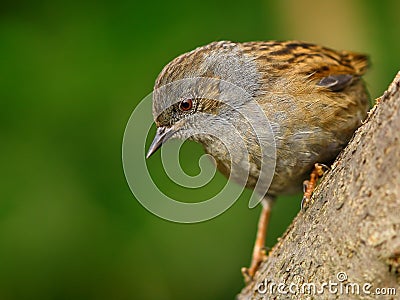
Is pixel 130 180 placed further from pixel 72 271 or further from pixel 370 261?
pixel 72 271

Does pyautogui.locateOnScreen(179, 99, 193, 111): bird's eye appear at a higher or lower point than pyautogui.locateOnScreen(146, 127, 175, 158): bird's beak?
higher

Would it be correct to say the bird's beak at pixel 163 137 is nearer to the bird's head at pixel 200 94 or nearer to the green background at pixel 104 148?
the bird's head at pixel 200 94

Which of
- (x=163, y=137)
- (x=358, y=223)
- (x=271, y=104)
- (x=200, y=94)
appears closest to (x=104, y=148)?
(x=163, y=137)

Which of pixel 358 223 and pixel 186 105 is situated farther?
pixel 186 105

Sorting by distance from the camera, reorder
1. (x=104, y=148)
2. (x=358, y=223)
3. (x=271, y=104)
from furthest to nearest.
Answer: (x=104, y=148)
(x=271, y=104)
(x=358, y=223)

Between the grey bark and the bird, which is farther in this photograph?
the bird

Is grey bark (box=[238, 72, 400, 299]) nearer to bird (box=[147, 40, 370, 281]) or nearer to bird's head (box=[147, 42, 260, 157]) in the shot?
bird (box=[147, 40, 370, 281])

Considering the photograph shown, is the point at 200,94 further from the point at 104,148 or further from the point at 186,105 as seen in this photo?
the point at 104,148

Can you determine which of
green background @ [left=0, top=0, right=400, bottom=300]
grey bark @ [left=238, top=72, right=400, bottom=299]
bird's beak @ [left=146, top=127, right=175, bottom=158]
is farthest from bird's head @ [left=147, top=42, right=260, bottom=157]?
green background @ [left=0, top=0, right=400, bottom=300]
